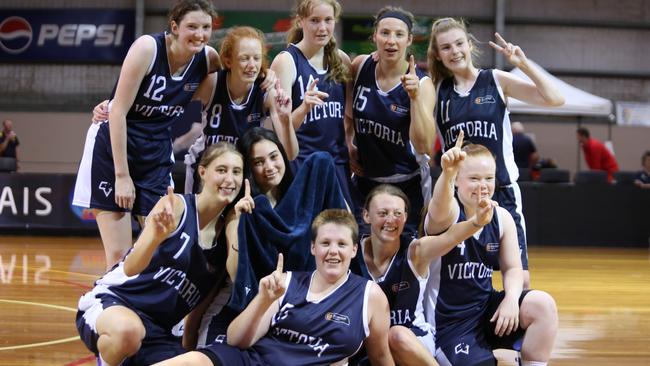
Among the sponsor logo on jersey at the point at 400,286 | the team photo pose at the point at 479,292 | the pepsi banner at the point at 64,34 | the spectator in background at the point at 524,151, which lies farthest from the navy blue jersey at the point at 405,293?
the pepsi banner at the point at 64,34

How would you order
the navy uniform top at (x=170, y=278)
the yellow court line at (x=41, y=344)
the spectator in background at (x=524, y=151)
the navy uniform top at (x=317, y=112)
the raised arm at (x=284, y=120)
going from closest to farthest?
the navy uniform top at (x=170, y=278) < the raised arm at (x=284, y=120) < the navy uniform top at (x=317, y=112) < the yellow court line at (x=41, y=344) < the spectator in background at (x=524, y=151)

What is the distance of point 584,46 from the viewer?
15547 mm

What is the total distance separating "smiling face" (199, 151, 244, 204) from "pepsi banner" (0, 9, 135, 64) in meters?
11.7

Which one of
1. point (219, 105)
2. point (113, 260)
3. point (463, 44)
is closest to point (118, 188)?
point (113, 260)

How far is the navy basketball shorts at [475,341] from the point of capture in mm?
3871

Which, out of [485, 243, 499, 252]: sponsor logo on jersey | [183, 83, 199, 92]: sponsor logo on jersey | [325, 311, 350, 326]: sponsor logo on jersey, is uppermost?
[183, 83, 199, 92]: sponsor logo on jersey

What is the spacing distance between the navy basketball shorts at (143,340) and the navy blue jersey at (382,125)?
146 cm

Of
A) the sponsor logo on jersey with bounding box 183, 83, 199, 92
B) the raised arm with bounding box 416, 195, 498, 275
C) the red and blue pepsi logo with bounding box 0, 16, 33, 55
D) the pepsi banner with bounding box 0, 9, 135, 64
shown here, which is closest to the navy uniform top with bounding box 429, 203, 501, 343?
the raised arm with bounding box 416, 195, 498, 275

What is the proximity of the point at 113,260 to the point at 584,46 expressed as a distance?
12804 millimetres

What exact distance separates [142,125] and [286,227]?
1.04m

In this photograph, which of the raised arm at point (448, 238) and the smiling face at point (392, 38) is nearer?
the raised arm at point (448, 238)

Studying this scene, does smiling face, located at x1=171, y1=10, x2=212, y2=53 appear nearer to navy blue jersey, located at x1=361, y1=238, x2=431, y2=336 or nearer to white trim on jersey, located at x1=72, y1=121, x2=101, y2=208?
white trim on jersey, located at x1=72, y1=121, x2=101, y2=208

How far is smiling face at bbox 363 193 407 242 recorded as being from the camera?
393cm

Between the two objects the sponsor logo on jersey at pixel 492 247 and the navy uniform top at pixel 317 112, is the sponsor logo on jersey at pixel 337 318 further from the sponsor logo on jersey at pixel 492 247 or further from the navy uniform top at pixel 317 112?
the navy uniform top at pixel 317 112
